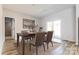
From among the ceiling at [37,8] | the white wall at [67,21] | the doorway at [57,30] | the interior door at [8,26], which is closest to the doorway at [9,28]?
the interior door at [8,26]

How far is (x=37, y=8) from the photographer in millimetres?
1689

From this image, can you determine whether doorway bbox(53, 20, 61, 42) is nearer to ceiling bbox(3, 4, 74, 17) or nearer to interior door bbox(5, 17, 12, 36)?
ceiling bbox(3, 4, 74, 17)

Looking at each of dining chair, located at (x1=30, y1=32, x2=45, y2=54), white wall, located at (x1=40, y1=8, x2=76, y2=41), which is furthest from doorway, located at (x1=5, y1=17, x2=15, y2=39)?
white wall, located at (x1=40, y1=8, x2=76, y2=41)

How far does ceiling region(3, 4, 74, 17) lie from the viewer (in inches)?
64.5

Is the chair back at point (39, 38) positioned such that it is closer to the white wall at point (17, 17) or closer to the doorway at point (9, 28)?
the white wall at point (17, 17)

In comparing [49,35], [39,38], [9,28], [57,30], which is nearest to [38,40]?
[39,38]

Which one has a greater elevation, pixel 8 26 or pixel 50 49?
pixel 8 26

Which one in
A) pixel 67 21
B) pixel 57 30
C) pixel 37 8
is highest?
pixel 37 8

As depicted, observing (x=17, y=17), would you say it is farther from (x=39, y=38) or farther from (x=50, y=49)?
(x=50, y=49)

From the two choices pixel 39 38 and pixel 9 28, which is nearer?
pixel 9 28

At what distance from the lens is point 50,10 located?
1.67 meters

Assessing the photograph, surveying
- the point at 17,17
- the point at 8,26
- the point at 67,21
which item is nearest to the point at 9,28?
the point at 8,26
